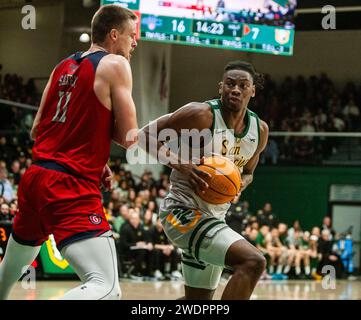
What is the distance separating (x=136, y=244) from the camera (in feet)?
43.3

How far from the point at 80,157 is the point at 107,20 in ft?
2.53

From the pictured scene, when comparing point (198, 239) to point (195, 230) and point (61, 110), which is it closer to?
point (195, 230)

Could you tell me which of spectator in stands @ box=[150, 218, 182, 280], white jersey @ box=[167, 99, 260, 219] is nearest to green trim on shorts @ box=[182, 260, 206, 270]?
white jersey @ box=[167, 99, 260, 219]

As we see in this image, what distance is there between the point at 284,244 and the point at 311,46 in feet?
30.0

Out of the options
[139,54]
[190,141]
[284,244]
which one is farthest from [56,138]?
[139,54]

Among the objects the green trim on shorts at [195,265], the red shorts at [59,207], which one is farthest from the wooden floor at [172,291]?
the red shorts at [59,207]

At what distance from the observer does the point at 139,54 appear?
61.3 ft

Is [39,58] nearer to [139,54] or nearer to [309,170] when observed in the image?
[139,54]

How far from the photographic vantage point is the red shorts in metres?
3.55

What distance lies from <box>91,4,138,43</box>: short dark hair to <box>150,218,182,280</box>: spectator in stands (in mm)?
9806

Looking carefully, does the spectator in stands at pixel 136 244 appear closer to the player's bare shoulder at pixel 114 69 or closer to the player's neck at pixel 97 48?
the player's neck at pixel 97 48

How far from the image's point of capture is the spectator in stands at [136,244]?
43.1ft

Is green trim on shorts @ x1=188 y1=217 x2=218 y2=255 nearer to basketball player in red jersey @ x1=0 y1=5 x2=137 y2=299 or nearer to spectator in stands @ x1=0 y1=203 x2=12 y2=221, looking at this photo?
basketball player in red jersey @ x1=0 y1=5 x2=137 y2=299

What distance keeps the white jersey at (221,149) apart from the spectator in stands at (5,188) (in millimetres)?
7432
